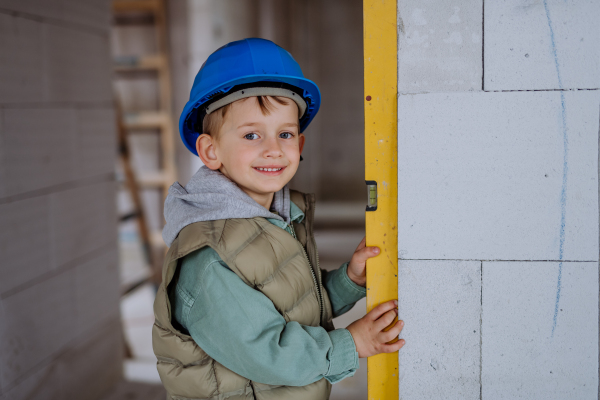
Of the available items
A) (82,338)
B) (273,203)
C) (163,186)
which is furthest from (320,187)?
(273,203)

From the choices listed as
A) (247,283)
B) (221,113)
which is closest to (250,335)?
(247,283)

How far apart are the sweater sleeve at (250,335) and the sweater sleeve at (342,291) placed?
30cm

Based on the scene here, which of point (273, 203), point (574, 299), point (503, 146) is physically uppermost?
point (503, 146)

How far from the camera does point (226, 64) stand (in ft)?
4.51

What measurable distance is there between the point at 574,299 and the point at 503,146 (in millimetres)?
418

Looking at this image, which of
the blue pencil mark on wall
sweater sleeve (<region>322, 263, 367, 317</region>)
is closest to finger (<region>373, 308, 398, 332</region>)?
sweater sleeve (<region>322, 263, 367, 317</region>)

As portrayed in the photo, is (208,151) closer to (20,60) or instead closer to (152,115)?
(20,60)

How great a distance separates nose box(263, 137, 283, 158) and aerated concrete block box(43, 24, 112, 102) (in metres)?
1.65

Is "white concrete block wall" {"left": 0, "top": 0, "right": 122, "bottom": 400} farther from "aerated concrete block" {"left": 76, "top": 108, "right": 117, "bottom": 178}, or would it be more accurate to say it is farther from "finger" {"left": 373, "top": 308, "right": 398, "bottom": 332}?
"finger" {"left": 373, "top": 308, "right": 398, "bottom": 332}

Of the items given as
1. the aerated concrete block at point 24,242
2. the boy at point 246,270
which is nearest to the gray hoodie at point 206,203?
the boy at point 246,270

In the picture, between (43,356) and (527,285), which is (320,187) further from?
(527,285)

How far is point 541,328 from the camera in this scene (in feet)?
4.08

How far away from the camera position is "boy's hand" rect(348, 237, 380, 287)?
1.33m

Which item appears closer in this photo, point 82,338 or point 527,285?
point 527,285
